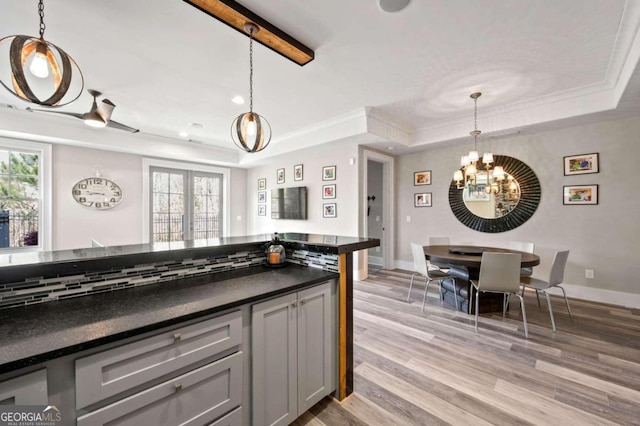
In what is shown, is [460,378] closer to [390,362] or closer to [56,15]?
[390,362]

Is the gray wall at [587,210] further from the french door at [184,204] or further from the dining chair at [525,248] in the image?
the french door at [184,204]

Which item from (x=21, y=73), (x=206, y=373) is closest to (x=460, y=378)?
(x=206, y=373)

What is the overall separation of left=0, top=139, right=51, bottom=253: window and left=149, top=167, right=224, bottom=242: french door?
1584 mm

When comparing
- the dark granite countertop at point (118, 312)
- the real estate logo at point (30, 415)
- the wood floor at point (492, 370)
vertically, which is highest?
the dark granite countertop at point (118, 312)

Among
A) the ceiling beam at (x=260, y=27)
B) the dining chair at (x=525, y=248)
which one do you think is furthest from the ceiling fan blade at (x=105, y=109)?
the dining chair at (x=525, y=248)

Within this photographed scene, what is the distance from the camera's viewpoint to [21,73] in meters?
1.39

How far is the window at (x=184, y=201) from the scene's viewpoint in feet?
18.3

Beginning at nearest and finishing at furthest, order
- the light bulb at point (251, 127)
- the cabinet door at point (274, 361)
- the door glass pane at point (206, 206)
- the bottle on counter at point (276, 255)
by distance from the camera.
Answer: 1. the cabinet door at point (274, 361)
2. the bottle on counter at point (276, 255)
3. the light bulb at point (251, 127)
4. the door glass pane at point (206, 206)

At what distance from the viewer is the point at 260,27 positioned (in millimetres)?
2033

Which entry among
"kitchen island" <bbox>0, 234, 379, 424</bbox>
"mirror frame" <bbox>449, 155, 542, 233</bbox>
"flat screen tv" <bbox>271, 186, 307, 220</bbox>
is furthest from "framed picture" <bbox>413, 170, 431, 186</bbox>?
"kitchen island" <bbox>0, 234, 379, 424</bbox>

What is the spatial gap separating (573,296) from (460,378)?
3068 mm

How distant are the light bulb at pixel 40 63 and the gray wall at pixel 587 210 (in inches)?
205

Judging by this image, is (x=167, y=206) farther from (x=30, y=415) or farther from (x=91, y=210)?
(x=30, y=415)

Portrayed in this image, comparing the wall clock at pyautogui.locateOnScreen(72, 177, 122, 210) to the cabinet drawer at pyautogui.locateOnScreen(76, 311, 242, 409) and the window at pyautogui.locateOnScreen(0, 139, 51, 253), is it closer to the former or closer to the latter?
the window at pyautogui.locateOnScreen(0, 139, 51, 253)
